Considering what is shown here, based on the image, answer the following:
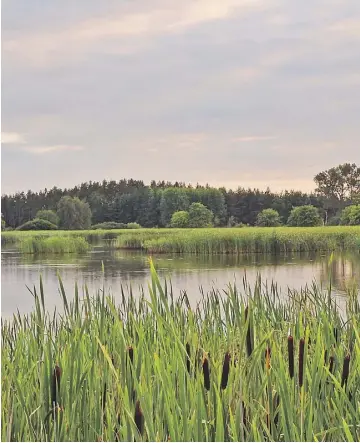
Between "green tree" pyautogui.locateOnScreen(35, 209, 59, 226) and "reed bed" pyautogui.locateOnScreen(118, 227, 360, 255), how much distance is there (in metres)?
0.44

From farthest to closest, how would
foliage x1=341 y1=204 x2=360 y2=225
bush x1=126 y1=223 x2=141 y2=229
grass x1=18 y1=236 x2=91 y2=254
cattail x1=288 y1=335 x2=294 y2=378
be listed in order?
grass x1=18 y1=236 x2=91 y2=254, bush x1=126 y1=223 x2=141 y2=229, foliage x1=341 y1=204 x2=360 y2=225, cattail x1=288 y1=335 x2=294 y2=378


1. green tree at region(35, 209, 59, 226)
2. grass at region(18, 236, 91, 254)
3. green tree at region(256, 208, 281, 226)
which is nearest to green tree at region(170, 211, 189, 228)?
green tree at region(256, 208, 281, 226)

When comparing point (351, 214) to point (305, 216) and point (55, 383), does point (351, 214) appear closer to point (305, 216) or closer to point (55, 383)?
point (305, 216)

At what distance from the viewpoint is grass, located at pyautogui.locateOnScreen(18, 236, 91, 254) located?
3580mm

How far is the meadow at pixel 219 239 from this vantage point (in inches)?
138

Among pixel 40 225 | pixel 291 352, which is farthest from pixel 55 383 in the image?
pixel 40 225

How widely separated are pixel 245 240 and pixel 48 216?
142 centimetres

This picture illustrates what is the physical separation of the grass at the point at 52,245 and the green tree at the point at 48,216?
0.12 meters

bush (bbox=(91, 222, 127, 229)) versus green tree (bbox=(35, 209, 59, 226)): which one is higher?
green tree (bbox=(35, 209, 59, 226))

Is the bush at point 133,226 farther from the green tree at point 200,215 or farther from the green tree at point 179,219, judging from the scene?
the green tree at point 200,215

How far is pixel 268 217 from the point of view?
3.44 metres

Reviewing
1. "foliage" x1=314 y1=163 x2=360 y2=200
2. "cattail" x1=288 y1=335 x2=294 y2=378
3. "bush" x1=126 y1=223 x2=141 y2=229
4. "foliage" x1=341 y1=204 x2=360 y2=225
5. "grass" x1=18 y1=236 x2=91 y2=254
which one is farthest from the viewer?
"grass" x1=18 y1=236 x2=91 y2=254

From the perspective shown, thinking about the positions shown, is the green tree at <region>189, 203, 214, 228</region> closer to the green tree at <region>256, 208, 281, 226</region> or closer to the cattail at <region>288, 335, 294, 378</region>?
the green tree at <region>256, 208, 281, 226</region>

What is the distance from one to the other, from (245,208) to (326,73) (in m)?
0.94
